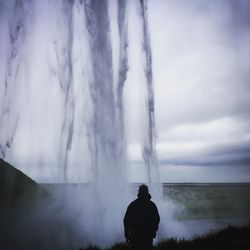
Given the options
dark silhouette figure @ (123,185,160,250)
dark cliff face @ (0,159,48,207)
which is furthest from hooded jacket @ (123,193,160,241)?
dark cliff face @ (0,159,48,207)

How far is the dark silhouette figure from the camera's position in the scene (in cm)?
572

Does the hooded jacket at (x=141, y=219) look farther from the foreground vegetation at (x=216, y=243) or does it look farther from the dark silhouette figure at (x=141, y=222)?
the foreground vegetation at (x=216, y=243)

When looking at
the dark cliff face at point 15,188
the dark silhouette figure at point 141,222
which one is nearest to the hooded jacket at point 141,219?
the dark silhouette figure at point 141,222

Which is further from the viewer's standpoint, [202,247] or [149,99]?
[149,99]

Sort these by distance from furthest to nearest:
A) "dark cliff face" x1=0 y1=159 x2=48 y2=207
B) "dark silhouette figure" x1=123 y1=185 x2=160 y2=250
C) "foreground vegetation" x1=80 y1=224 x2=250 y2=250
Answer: "dark cliff face" x1=0 y1=159 x2=48 y2=207, "foreground vegetation" x1=80 y1=224 x2=250 y2=250, "dark silhouette figure" x1=123 y1=185 x2=160 y2=250

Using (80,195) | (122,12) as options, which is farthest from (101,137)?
(122,12)

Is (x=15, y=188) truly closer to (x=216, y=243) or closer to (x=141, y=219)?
(x=216, y=243)

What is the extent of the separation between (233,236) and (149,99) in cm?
1167

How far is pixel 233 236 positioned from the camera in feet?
34.6

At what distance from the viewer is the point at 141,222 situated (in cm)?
571

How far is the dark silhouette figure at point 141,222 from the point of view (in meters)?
5.72

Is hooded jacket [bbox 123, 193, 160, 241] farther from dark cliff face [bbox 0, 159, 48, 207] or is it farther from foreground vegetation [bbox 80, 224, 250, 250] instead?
dark cliff face [bbox 0, 159, 48, 207]

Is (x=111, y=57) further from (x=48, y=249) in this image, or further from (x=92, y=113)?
(x=48, y=249)

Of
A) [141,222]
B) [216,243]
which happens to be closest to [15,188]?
[216,243]
